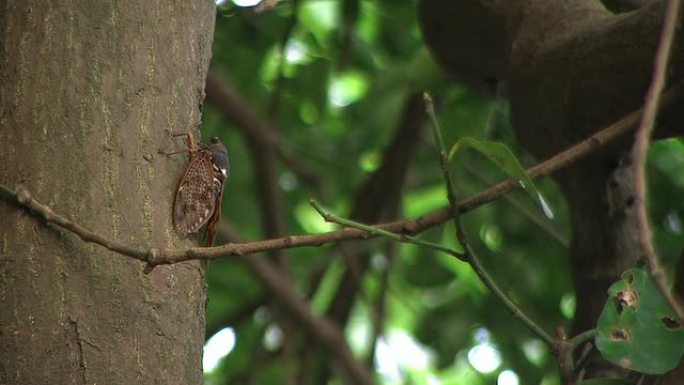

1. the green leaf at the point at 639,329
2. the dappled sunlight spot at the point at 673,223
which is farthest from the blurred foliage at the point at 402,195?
the green leaf at the point at 639,329

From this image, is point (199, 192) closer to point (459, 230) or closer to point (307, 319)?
point (459, 230)

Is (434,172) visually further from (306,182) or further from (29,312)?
(29,312)

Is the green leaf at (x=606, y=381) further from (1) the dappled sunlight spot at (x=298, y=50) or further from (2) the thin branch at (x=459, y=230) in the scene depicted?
(1) the dappled sunlight spot at (x=298, y=50)

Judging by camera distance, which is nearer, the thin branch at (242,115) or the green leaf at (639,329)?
the green leaf at (639,329)

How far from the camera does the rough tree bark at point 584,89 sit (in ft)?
5.83

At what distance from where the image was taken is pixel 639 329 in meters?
1.46

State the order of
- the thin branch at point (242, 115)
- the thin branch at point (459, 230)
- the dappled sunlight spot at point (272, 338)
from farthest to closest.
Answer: the dappled sunlight spot at point (272, 338)
the thin branch at point (242, 115)
the thin branch at point (459, 230)

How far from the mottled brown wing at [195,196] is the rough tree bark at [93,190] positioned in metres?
0.02

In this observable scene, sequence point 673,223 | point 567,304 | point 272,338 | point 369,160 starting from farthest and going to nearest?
1. point 369,160
2. point 272,338
3. point 567,304
4. point 673,223

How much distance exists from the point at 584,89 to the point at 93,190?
0.82 metres

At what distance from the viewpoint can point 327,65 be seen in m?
3.56

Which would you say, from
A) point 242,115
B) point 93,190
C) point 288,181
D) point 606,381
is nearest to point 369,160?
point 288,181

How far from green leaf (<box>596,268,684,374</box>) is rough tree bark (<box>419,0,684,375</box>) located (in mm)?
341

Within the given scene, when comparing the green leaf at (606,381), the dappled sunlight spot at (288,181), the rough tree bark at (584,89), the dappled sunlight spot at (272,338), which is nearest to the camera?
the green leaf at (606,381)
